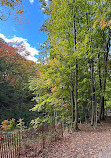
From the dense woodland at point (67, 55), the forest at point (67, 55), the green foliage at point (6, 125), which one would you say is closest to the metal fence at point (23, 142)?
the forest at point (67, 55)

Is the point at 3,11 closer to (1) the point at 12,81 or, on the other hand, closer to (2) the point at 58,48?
(2) the point at 58,48

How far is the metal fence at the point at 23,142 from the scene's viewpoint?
124 inches

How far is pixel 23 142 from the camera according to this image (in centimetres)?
380

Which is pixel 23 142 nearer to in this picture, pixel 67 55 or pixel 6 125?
pixel 6 125

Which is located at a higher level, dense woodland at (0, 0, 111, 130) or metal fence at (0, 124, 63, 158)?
dense woodland at (0, 0, 111, 130)

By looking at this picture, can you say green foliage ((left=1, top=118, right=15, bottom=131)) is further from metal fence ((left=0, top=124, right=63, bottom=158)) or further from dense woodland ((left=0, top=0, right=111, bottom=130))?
metal fence ((left=0, top=124, right=63, bottom=158))

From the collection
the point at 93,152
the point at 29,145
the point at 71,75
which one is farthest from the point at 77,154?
the point at 71,75

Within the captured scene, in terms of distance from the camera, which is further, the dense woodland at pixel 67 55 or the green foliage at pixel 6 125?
the green foliage at pixel 6 125

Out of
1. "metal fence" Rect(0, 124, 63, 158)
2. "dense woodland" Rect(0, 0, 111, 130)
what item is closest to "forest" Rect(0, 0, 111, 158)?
"dense woodland" Rect(0, 0, 111, 130)

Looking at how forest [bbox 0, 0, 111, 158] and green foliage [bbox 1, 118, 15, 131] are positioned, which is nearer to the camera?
forest [bbox 0, 0, 111, 158]

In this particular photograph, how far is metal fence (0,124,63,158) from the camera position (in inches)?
124

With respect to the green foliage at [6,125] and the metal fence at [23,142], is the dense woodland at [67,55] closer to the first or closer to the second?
the green foliage at [6,125]

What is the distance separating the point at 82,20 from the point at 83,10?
24.6 inches

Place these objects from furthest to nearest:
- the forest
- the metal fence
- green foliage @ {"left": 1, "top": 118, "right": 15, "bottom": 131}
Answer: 1. green foliage @ {"left": 1, "top": 118, "right": 15, "bottom": 131}
2. the forest
3. the metal fence
